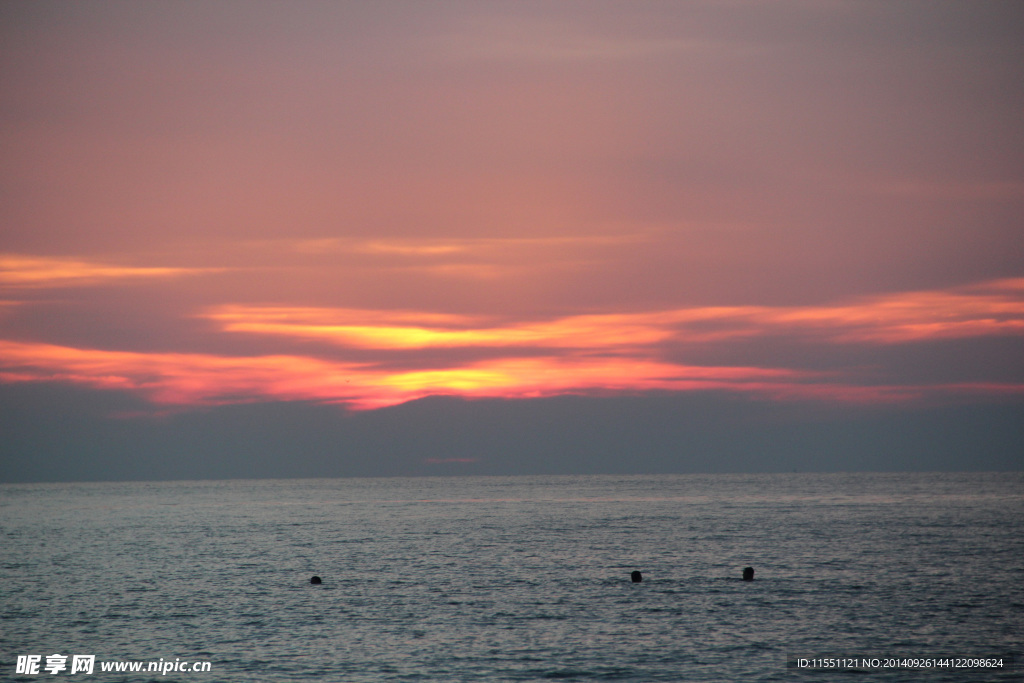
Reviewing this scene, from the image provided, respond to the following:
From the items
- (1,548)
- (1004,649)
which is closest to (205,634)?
(1004,649)

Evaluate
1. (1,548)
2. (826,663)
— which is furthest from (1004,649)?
(1,548)

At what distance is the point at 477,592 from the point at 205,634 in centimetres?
1777

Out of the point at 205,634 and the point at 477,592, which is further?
the point at 477,592

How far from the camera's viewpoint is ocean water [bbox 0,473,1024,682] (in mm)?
37812

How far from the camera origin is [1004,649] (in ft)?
126

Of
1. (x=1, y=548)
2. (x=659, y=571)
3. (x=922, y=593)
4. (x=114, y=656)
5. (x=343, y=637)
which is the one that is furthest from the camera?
(x=1, y=548)

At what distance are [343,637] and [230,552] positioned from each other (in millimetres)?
44048

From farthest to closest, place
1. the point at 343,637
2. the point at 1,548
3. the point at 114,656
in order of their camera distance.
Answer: the point at 1,548, the point at 343,637, the point at 114,656

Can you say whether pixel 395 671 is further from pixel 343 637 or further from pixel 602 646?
pixel 602 646

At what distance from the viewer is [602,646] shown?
132 ft

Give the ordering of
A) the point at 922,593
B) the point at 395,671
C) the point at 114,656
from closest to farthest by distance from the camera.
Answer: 1. the point at 395,671
2. the point at 114,656
3. the point at 922,593

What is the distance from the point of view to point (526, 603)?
51.2 meters

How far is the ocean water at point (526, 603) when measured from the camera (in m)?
37.8

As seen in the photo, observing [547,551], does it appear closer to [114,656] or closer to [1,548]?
[114,656]
